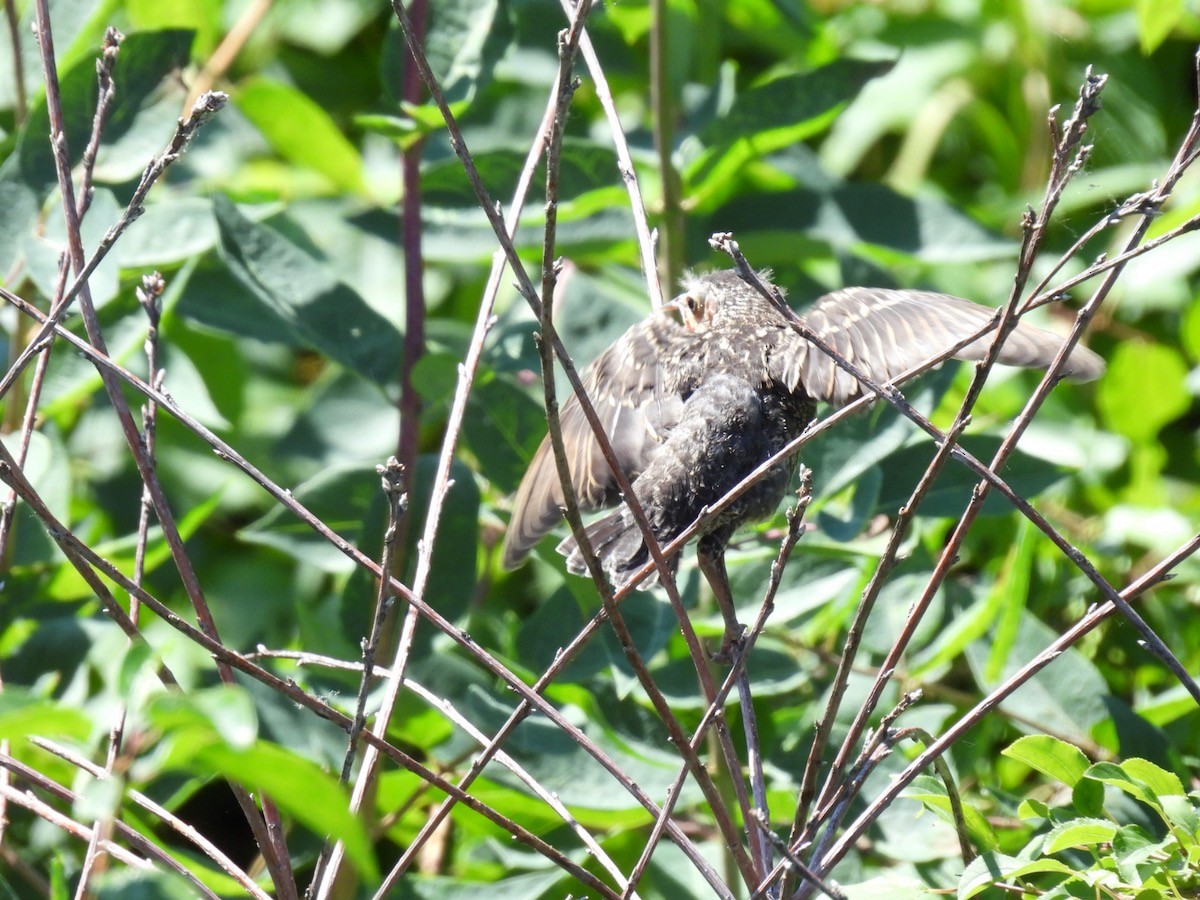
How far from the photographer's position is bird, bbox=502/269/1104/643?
2.16 m

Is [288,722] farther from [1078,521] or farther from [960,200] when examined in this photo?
[960,200]

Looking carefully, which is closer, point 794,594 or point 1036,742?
point 1036,742

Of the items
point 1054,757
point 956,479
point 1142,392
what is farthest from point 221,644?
point 1142,392

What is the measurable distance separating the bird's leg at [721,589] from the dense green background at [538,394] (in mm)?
187

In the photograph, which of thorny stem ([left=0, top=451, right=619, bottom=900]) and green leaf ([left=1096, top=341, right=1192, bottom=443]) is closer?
thorny stem ([left=0, top=451, right=619, bottom=900])

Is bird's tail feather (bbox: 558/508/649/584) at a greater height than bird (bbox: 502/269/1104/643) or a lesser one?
lesser

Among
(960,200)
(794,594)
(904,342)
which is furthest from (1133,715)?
(960,200)

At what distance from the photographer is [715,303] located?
264 cm

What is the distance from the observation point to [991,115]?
13.0 ft

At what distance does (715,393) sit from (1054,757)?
1.01 metres

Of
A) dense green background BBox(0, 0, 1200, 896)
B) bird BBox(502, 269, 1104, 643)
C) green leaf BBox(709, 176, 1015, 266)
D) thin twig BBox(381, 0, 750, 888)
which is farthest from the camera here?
green leaf BBox(709, 176, 1015, 266)

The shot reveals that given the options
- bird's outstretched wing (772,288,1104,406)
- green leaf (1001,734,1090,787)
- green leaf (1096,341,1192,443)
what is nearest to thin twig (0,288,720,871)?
green leaf (1001,734,1090,787)

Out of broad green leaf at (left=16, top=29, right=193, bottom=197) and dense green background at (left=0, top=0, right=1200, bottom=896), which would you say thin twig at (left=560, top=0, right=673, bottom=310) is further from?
broad green leaf at (left=16, top=29, right=193, bottom=197)

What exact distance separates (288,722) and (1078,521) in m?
1.96
